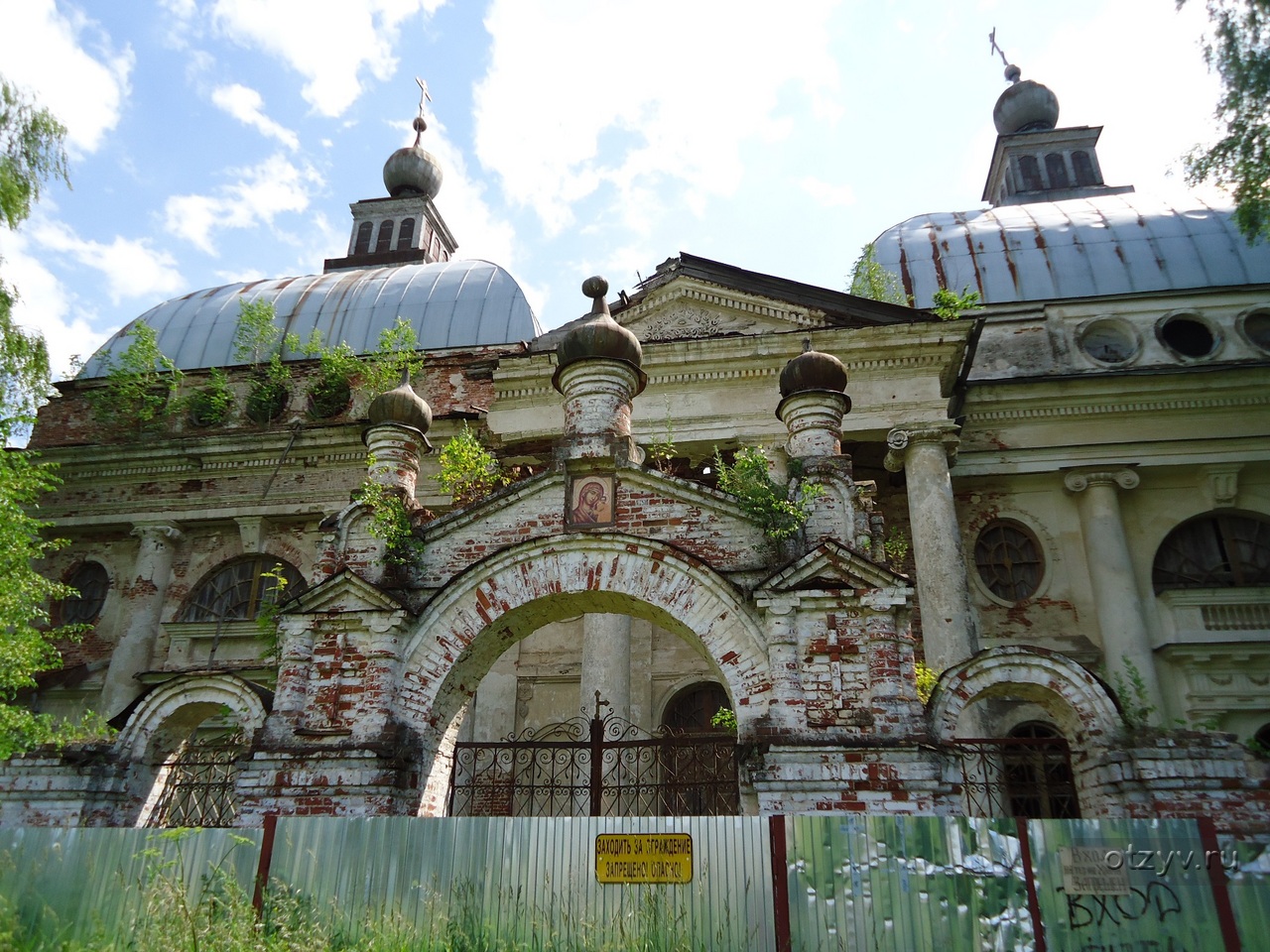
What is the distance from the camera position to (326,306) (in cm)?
2016

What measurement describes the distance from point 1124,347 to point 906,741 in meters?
13.5

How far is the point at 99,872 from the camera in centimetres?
552

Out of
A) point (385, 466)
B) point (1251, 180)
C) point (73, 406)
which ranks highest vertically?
point (73, 406)

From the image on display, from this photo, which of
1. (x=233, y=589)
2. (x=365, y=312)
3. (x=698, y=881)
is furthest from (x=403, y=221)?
(x=698, y=881)

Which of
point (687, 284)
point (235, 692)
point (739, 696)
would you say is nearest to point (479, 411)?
point (687, 284)

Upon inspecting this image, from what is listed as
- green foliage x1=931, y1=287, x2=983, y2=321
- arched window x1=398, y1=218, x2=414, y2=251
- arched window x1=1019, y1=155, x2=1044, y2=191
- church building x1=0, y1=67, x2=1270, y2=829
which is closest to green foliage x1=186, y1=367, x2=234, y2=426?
church building x1=0, y1=67, x2=1270, y2=829

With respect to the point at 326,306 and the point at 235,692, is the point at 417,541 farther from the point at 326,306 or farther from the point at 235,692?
the point at 326,306

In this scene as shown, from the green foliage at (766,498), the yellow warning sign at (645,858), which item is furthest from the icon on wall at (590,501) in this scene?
the yellow warning sign at (645,858)

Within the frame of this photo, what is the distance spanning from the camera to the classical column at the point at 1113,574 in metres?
12.9

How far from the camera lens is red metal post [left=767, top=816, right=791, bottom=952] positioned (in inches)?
189

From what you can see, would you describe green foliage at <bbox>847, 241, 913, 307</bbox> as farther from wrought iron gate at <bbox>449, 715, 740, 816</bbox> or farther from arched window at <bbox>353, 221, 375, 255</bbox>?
arched window at <bbox>353, 221, 375, 255</bbox>

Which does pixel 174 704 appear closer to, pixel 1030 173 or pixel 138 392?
pixel 138 392

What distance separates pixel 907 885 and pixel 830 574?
2.15m

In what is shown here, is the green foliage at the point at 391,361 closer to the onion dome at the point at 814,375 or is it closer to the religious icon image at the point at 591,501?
the religious icon image at the point at 591,501
